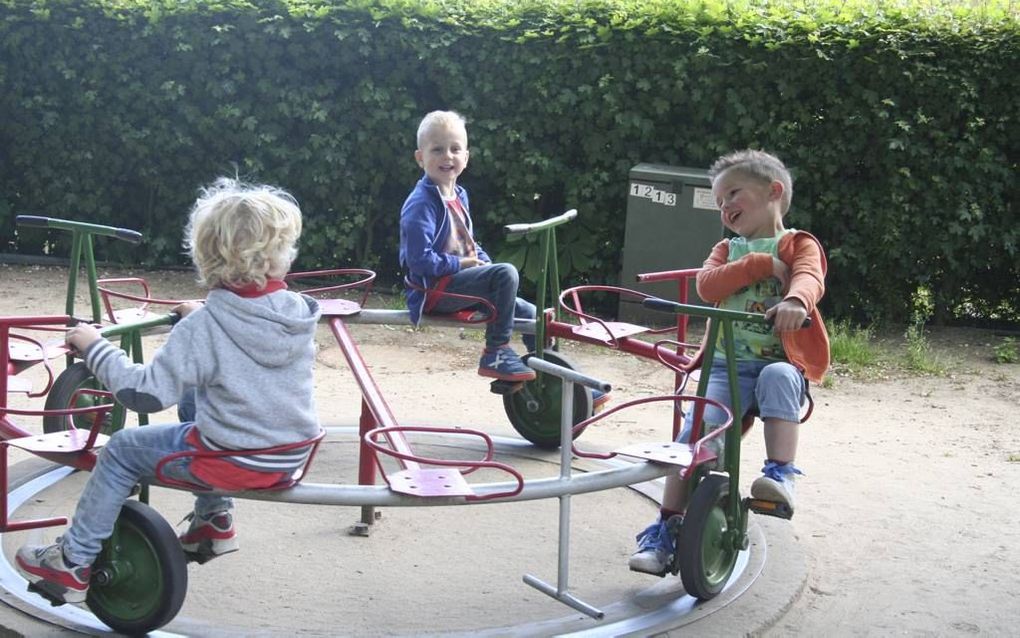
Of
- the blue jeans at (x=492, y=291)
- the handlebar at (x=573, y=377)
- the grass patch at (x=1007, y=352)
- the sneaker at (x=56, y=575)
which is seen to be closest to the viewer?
the sneaker at (x=56, y=575)

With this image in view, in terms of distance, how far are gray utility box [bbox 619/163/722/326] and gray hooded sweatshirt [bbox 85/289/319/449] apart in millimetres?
4983

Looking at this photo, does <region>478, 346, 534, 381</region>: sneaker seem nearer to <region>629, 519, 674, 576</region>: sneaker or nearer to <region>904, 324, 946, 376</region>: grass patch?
<region>629, 519, 674, 576</region>: sneaker

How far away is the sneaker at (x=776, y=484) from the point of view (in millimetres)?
3773

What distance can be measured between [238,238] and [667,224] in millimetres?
5198

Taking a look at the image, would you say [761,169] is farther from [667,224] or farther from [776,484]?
[667,224]

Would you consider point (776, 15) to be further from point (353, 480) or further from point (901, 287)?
point (353, 480)

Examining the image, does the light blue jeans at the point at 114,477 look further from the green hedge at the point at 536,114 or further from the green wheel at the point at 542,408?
the green hedge at the point at 536,114

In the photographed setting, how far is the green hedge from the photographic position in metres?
7.95

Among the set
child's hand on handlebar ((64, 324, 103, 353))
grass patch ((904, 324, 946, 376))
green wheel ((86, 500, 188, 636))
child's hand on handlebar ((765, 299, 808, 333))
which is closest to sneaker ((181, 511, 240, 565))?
green wheel ((86, 500, 188, 636))

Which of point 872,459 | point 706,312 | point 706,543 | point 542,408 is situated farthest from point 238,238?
point 872,459

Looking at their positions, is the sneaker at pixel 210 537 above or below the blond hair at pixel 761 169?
below

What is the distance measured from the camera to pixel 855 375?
23.7ft

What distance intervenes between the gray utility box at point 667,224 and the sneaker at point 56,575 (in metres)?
5.24

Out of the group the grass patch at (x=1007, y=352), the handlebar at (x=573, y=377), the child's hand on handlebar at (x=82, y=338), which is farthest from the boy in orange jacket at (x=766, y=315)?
the grass patch at (x=1007, y=352)
